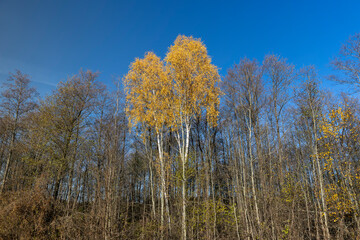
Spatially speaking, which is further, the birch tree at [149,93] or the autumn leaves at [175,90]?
the birch tree at [149,93]

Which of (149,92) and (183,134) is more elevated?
(149,92)

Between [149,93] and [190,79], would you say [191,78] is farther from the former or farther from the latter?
[149,93]

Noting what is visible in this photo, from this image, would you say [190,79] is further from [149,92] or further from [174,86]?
[149,92]

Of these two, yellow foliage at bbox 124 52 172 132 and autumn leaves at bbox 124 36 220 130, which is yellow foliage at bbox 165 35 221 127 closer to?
autumn leaves at bbox 124 36 220 130

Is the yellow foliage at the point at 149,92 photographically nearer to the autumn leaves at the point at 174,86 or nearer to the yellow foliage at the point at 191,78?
the autumn leaves at the point at 174,86

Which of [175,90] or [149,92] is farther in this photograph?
[149,92]

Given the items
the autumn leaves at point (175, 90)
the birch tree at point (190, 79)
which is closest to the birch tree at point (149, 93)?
the autumn leaves at point (175, 90)

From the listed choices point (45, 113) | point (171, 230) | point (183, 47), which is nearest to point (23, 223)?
point (171, 230)

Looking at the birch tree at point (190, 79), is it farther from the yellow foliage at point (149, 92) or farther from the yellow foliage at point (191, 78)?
the yellow foliage at point (149, 92)

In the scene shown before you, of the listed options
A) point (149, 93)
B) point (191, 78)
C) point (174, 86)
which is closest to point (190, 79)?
point (191, 78)

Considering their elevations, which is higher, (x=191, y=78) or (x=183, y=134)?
(x=191, y=78)

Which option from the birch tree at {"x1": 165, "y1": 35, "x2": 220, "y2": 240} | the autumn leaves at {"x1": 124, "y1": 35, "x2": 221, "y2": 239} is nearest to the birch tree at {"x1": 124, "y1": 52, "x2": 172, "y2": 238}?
the autumn leaves at {"x1": 124, "y1": 35, "x2": 221, "y2": 239}

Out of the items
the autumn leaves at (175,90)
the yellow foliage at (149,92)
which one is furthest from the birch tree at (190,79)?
the yellow foliage at (149,92)

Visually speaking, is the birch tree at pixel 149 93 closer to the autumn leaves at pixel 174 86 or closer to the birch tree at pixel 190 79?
the autumn leaves at pixel 174 86
